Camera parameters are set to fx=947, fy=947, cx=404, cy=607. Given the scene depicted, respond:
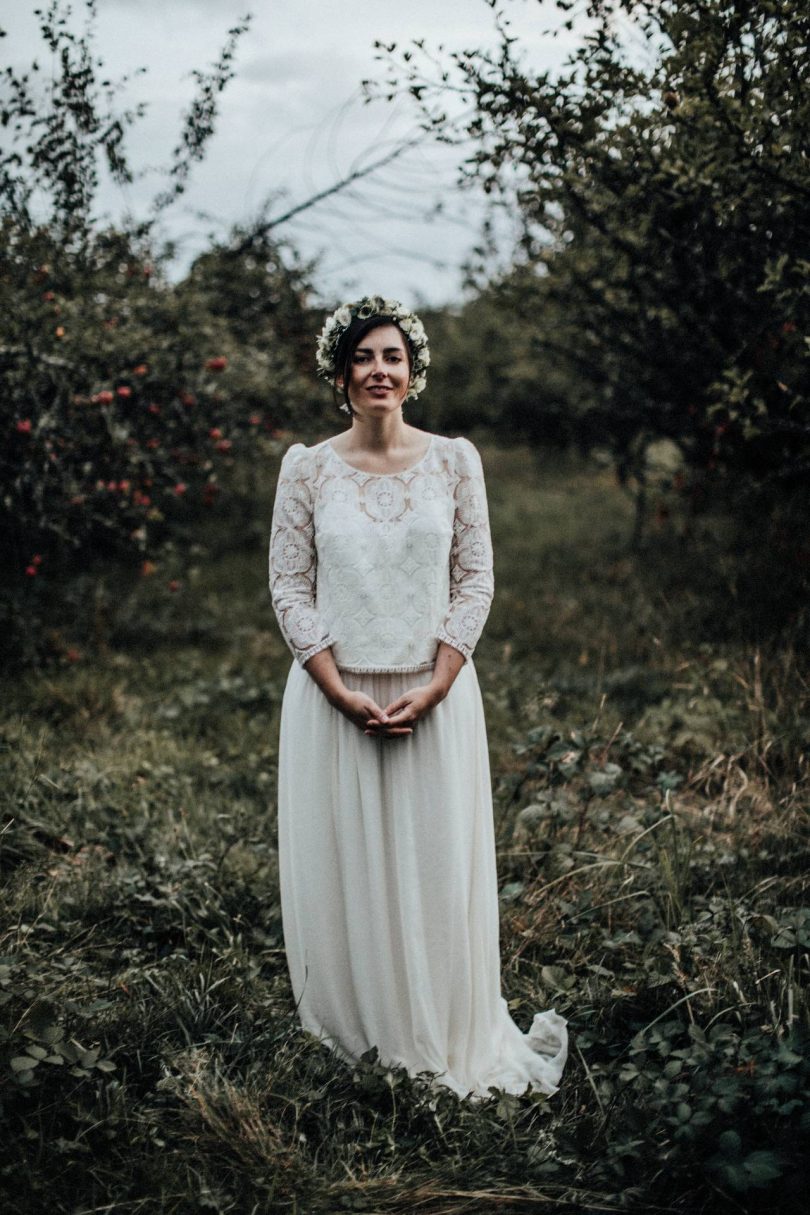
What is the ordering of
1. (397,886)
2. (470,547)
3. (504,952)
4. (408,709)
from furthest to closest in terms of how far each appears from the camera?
(504,952), (470,547), (397,886), (408,709)

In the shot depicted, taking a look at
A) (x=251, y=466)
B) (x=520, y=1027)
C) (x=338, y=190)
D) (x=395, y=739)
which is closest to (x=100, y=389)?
(x=338, y=190)

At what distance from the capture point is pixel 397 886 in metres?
2.83

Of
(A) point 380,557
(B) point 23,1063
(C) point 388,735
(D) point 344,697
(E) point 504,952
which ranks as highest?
(A) point 380,557

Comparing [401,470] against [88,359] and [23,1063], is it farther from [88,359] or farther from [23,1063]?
[88,359]

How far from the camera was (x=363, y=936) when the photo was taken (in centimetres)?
284

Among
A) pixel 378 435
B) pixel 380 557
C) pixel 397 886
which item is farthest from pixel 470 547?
pixel 397 886

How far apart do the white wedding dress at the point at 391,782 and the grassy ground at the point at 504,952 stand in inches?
7.5

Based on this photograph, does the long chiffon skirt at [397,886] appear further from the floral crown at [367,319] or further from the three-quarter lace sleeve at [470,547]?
the floral crown at [367,319]

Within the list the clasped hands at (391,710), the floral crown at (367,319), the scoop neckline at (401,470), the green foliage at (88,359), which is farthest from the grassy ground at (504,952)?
the floral crown at (367,319)

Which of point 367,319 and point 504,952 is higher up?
point 367,319

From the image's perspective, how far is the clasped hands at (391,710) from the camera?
107 inches

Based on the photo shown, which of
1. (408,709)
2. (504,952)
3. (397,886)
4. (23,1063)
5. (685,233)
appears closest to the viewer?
(23,1063)

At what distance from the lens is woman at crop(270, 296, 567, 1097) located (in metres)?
2.79

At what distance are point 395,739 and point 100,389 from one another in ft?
11.6
